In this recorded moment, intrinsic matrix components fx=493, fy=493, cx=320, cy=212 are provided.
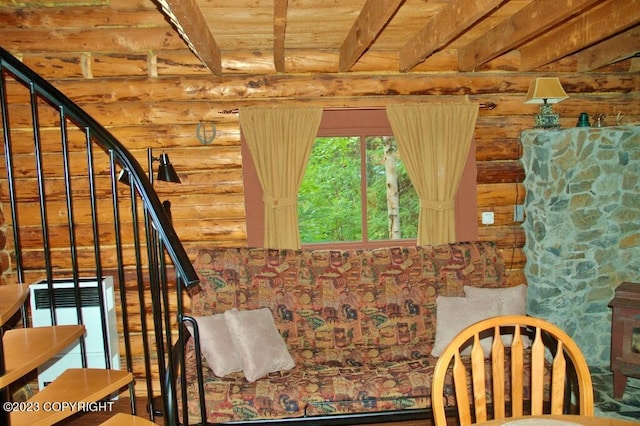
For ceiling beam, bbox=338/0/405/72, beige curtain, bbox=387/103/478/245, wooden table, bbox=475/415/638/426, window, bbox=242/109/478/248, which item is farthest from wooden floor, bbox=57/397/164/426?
ceiling beam, bbox=338/0/405/72

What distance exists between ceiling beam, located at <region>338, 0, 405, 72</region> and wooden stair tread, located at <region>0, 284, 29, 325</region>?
1.99 m

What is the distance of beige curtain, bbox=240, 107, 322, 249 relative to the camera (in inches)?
152

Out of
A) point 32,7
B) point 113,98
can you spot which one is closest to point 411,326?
point 113,98

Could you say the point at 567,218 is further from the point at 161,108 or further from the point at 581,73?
the point at 161,108

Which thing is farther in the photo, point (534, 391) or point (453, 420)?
point (453, 420)

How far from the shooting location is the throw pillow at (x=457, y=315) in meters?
3.31

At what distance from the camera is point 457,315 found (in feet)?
11.0

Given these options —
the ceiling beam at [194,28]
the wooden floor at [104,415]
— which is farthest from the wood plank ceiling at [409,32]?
the wooden floor at [104,415]

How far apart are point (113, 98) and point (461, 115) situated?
8.99 feet

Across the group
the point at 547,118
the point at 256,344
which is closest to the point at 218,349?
the point at 256,344

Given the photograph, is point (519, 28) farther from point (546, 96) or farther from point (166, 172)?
point (166, 172)

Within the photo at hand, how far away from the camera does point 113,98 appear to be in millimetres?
3789

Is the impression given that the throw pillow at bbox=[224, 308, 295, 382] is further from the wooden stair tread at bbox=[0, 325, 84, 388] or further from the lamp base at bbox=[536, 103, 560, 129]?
the lamp base at bbox=[536, 103, 560, 129]

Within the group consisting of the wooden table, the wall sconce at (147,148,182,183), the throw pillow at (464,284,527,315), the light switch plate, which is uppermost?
the wall sconce at (147,148,182,183)
